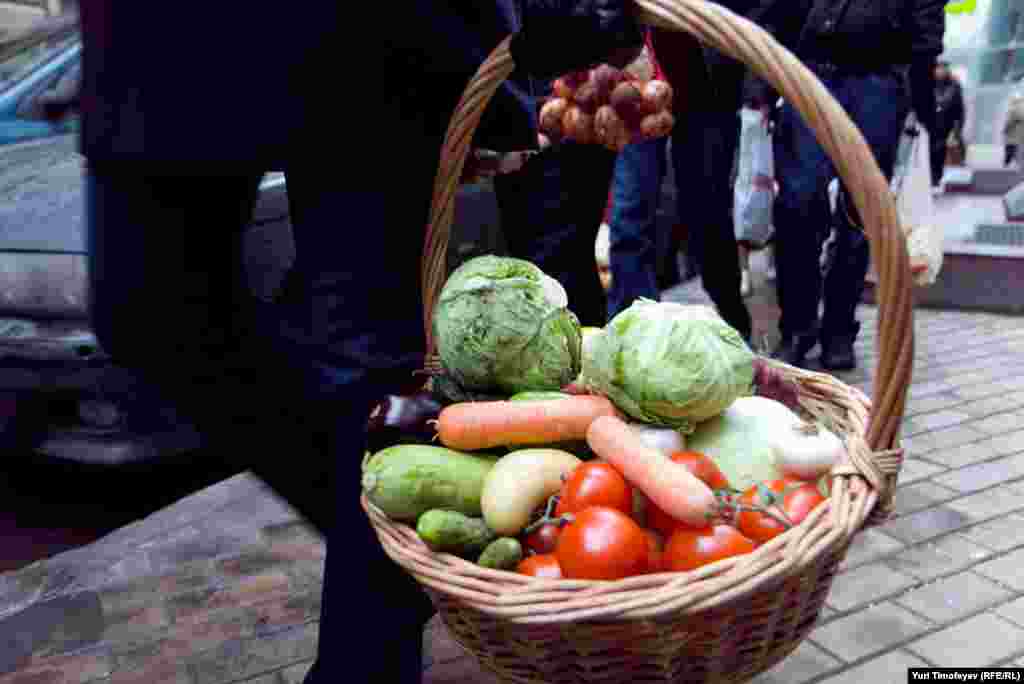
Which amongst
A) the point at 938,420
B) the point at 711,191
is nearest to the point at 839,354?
the point at 938,420

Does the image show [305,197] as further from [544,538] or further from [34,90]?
[34,90]

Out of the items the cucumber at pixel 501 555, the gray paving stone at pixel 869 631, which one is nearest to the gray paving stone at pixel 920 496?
the gray paving stone at pixel 869 631

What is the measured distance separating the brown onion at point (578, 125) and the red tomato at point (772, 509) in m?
1.73

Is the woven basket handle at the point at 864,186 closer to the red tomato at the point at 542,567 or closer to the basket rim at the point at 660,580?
the basket rim at the point at 660,580

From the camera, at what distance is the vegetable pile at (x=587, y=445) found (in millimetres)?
1241

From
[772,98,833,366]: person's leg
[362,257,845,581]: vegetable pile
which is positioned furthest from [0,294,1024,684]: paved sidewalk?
[772,98,833,366]: person's leg

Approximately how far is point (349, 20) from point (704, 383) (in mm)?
825

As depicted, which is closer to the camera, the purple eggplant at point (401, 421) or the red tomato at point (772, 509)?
the red tomato at point (772, 509)

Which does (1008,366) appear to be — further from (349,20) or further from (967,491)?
(349,20)

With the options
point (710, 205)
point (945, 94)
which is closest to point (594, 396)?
point (710, 205)

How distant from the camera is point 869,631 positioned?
2082 mm

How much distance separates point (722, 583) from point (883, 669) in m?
1.13

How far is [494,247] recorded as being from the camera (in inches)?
167

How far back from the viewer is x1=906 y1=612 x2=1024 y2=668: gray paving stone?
1959 millimetres
